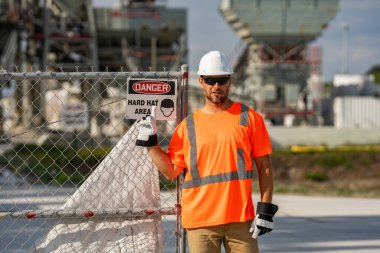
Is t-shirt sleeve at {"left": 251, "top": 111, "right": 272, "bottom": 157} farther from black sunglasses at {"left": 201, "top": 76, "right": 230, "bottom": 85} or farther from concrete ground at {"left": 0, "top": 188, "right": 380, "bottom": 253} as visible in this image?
concrete ground at {"left": 0, "top": 188, "right": 380, "bottom": 253}

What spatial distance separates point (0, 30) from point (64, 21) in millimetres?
6404

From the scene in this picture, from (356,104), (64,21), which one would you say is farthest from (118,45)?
(356,104)

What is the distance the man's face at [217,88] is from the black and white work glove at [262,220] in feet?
2.57

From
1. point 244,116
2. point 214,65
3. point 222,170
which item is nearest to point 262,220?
point 222,170

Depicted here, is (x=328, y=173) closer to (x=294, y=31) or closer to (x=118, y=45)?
(x=294, y=31)

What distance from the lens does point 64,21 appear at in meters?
40.4

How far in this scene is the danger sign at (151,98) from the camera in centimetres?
521

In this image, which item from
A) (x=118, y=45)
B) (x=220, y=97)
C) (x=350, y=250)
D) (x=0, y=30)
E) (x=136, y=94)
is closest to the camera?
(x=220, y=97)

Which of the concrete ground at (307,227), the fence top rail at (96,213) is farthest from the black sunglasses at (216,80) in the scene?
the concrete ground at (307,227)

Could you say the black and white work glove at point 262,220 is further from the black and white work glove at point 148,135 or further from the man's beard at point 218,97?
the black and white work glove at point 148,135

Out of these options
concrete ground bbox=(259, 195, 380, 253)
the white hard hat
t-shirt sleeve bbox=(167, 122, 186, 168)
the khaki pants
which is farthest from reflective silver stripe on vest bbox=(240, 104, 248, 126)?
concrete ground bbox=(259, 195, 380, 253)

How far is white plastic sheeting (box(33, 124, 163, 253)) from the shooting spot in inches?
212

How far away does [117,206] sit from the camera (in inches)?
215

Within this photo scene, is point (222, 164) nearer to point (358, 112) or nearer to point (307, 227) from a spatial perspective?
point (307, 227)
